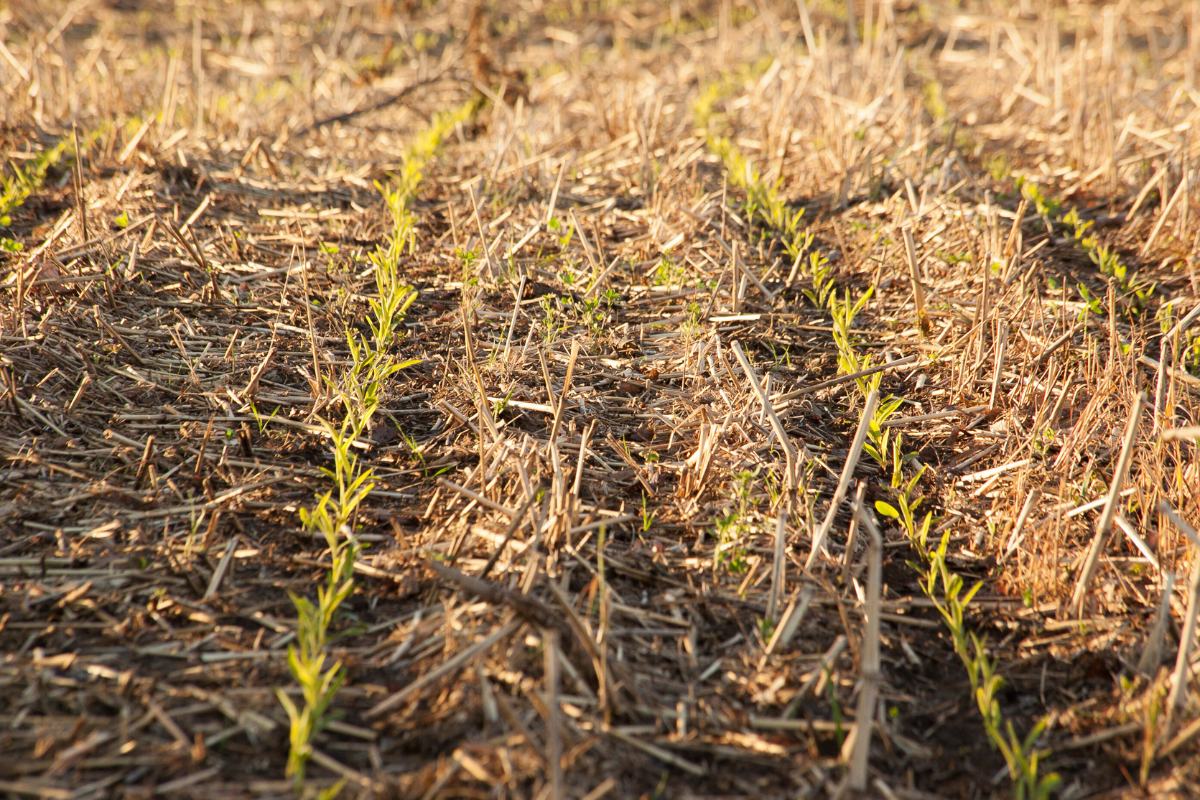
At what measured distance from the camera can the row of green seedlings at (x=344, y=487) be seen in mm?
1949

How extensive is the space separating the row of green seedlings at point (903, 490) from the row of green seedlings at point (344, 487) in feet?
4.39

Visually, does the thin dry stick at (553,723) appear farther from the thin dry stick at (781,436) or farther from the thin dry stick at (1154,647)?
the thin dry stick at (1154,647)

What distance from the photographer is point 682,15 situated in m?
8.21

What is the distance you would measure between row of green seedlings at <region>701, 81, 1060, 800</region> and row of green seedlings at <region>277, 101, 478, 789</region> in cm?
134

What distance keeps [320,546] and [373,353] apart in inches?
28.8

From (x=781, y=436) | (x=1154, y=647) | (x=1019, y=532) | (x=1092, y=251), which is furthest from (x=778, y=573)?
(x=1092, y=251)

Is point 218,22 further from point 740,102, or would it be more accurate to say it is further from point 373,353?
point 373,353

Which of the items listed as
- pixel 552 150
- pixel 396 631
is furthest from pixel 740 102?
pixel 396 631

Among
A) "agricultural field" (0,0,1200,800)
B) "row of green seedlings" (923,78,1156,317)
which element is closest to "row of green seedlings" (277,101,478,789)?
"agricultural field" (0,0,1200,800)

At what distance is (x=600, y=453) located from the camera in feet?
9.57

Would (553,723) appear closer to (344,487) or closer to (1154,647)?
(344,487)

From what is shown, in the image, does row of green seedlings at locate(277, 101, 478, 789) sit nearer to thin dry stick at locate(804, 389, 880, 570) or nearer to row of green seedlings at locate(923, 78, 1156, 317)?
thin dry stick at locate(804, 389, 880, 570)

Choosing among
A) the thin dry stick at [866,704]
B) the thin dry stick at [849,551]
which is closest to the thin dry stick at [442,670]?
the thin dry stick at [866,704]

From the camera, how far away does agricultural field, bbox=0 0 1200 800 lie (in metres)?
2.01
